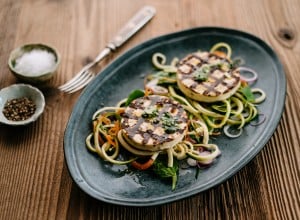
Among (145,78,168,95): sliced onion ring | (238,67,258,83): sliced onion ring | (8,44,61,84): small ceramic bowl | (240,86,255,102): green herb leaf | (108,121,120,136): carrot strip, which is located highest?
(238,67,258,83): sliced onion ring

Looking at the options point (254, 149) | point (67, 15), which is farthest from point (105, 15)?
point (254, 149)

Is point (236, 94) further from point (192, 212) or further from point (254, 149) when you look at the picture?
point (192, 212)

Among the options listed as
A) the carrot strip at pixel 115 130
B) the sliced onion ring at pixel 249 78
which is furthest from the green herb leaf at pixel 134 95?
the sliced onion ring at pixel 249 78

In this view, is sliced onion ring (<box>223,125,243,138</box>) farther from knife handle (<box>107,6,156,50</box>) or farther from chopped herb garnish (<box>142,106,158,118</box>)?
knife handle (<box>107,6,156,50</box>)

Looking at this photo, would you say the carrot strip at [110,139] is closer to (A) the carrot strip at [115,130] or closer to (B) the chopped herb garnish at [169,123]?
(A) the carrot strip at [115,130]

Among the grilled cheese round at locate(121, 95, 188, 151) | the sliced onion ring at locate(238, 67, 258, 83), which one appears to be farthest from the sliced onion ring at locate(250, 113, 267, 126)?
the grilled cheese round at locate(121, 95, 188, 151)

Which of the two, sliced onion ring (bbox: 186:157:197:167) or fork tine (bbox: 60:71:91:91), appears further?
fork tine (bbox: 60:71:91:91)
